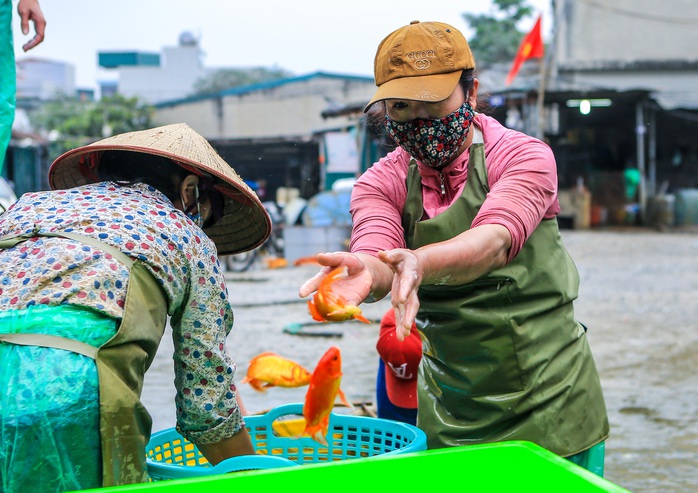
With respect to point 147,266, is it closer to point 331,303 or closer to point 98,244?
point 98,244

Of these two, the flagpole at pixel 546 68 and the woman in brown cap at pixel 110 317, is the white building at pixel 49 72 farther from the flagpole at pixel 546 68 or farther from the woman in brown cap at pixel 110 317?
the woman in brown cap at pixel 110 317

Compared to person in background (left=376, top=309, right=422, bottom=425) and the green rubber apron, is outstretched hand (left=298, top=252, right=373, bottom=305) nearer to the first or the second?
the green rubber apron

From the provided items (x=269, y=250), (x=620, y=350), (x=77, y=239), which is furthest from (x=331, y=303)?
(x=269, y=250)

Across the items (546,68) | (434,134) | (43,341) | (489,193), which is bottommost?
(43,341)

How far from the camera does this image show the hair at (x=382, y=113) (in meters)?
2.01

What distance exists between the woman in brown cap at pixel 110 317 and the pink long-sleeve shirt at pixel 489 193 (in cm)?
37

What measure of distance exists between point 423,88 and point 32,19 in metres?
1.77

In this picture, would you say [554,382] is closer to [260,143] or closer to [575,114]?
[575,114]

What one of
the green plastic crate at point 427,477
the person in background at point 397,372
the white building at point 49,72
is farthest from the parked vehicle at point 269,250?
the white building at point 49,72

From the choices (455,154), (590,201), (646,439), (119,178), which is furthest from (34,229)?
(590,201)

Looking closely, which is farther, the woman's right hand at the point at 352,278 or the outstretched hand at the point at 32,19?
the outstretched hand at the point at 32,19

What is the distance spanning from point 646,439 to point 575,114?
1894 cm

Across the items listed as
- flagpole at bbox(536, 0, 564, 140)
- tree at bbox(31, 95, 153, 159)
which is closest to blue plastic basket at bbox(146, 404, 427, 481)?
flagpole at bbox(536, 0, 564, 140)

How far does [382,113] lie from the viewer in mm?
2195
